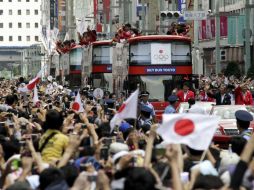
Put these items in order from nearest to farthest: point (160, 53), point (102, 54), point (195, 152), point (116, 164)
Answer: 1. point (116, 164)
2. point (195, 152)
3. point (160, 53)
4. point (102, 54)

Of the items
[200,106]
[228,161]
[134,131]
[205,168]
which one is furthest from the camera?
[200,106]

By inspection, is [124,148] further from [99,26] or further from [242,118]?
[99,26]

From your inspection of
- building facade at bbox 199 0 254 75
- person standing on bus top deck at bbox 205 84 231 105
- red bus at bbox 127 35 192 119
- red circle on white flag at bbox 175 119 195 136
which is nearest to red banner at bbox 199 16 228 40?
building facade at bbox 199 0 254 75

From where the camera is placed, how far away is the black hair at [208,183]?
8.53 metres

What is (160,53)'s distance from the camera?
3669cm

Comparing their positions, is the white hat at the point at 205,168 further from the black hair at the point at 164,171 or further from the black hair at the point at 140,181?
the black hair at the point at 140,181

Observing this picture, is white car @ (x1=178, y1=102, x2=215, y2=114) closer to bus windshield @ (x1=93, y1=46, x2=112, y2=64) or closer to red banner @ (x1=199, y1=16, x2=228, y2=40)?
bus windshield @ (x1=93, y1=46, x2=112, y2=64)

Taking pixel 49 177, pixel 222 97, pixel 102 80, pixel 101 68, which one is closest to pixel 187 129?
pixel 49 177

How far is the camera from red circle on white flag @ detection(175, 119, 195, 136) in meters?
9.21

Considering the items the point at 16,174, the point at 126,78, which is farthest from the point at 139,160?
the point at 126,78

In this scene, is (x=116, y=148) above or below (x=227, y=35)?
below

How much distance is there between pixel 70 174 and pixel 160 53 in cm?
2675

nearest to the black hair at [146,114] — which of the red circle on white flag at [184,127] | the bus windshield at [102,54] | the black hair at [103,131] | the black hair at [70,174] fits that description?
the black hair at [103,131]

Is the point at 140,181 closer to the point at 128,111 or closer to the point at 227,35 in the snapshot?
the point at 128,111
